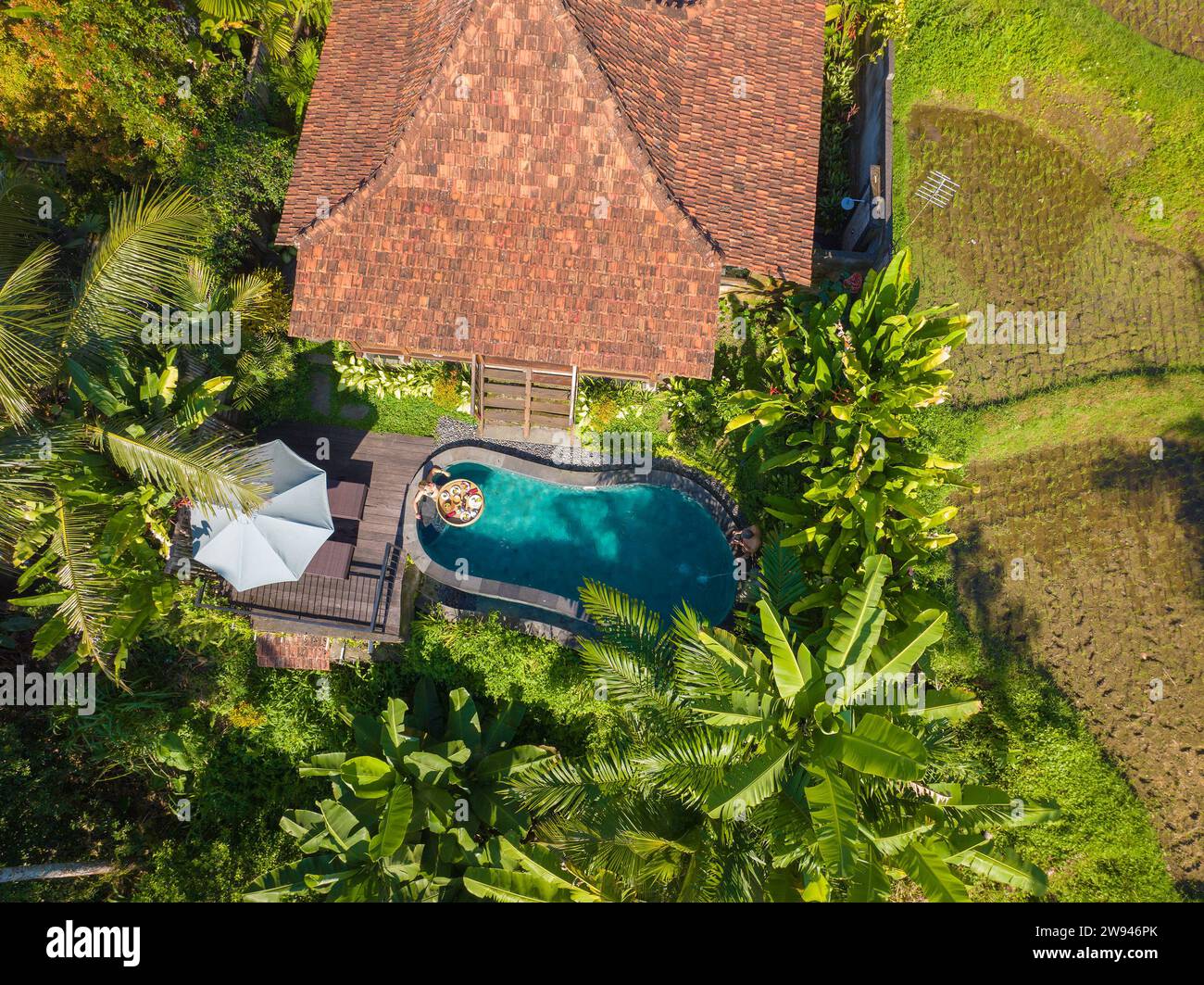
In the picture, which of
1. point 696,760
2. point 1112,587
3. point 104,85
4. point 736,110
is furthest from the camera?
point 1112,587

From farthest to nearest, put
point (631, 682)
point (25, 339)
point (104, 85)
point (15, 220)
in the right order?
1. point (104, 85)
2. point (15, 220)
3. point (631, 682)
4. point (25, 339)

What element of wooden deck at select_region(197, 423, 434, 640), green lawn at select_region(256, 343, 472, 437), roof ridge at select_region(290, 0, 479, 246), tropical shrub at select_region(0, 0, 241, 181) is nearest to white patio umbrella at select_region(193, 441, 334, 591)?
wooden deck at select_region(197, 423, 434, 640)

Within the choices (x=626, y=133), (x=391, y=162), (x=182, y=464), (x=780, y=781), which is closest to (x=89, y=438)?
(x=182, y=464)

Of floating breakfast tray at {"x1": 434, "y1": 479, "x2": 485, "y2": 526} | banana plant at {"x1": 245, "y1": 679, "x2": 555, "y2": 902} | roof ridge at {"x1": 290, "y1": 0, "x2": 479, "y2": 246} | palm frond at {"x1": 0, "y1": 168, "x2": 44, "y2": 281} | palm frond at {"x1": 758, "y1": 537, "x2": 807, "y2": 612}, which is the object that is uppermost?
roof ridge at {"x1": 290, "y1": 0, "x2": 479, "y2": 246}

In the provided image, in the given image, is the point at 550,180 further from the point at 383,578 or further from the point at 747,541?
the point at 383,578

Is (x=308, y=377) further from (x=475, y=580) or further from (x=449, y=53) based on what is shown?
(x=449, y=53)

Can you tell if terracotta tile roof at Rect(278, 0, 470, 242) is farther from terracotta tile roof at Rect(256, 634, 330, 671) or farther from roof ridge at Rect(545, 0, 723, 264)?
terracotta tile roof at Rect(256, 634, 330, 671)

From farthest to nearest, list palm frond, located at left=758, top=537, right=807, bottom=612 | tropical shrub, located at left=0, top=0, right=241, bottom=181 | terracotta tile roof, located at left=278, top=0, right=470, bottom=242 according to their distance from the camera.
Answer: terracotta tile roof, located at left=278, top=0, right=470, bottom=242, tropical shrub, located at left=0, top=0, right=241, bottom=181, palm frond, located at left=758, top=537, right=807, bottom=612

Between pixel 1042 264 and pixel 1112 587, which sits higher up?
pixel 1042 264
